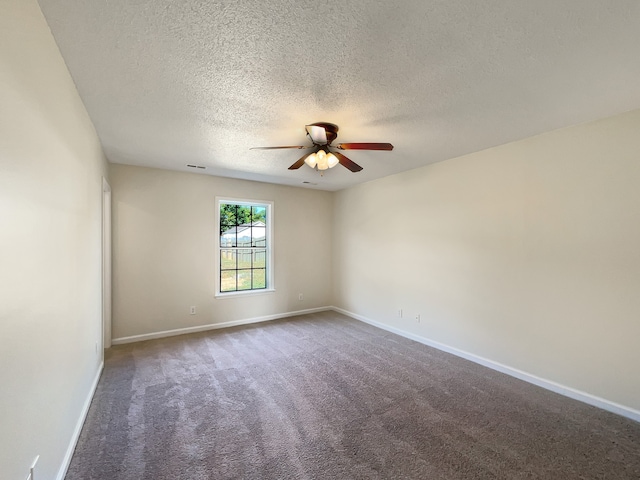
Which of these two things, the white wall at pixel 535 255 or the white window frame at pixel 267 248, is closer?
the white wall at pixel 535 255

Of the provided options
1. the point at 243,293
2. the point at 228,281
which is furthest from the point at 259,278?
the point at 228,281

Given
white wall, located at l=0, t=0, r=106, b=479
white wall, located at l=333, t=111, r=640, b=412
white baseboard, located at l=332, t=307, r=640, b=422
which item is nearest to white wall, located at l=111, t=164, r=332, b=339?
white wall, located at l=0, t=0, r=106, b=479

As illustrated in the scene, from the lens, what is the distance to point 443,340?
3.75 metres

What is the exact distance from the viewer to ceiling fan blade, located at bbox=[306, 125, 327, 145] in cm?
235

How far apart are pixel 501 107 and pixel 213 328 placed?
479 cm

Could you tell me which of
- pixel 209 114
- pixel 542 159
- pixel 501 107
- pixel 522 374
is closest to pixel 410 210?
pixel 542 159

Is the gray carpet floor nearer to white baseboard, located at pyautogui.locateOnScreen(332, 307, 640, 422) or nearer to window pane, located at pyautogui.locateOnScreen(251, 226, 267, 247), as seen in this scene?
white baseboard, located at pyautogui.locateOnScreen(332, 307, 640, 422)

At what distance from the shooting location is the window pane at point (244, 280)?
16.5 ft

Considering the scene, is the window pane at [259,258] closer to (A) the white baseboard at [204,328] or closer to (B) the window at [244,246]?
(B) the window at [244,246]

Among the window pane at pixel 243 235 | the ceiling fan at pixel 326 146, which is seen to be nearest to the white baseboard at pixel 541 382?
the ceiling fan at pixel 326 146

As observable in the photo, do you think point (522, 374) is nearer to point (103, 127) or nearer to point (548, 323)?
point (548, 323)

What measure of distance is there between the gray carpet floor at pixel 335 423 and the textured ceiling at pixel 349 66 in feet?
8.50

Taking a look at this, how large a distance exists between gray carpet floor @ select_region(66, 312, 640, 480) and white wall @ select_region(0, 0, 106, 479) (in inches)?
20.4

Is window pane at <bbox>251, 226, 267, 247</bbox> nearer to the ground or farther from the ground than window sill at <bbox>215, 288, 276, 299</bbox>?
farther from the ground
